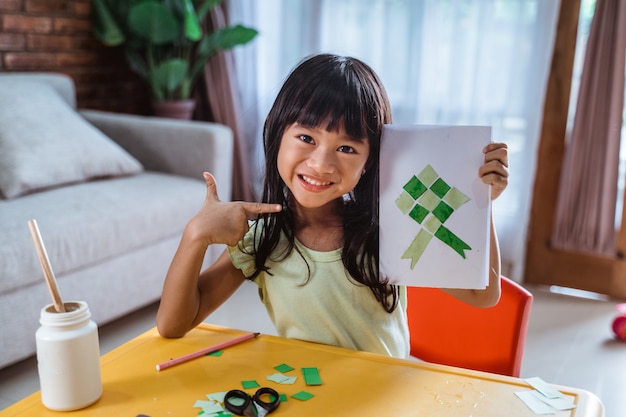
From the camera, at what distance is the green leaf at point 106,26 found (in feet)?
10.5

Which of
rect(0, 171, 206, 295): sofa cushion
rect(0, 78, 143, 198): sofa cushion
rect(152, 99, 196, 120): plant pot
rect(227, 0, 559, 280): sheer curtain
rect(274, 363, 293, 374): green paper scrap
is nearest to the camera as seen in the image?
rect(274, 363, 293, 374): green paper scrap

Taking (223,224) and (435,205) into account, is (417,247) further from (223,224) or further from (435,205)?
(223,224)

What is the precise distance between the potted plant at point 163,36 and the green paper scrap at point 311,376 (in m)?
2.58

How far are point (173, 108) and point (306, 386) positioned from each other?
2764 millimetres

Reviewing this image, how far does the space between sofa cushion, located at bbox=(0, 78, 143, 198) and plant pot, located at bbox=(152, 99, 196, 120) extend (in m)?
0.68

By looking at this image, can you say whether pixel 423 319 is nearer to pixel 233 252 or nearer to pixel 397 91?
pixel 233 252

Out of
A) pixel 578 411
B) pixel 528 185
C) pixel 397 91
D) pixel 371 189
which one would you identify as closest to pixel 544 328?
pixel 528 185

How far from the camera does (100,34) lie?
3.24 meters

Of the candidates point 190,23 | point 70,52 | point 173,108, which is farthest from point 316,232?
point 70,52

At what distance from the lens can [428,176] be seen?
914 millimetres

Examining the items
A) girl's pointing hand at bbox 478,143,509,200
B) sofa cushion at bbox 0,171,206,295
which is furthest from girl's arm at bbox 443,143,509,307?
sofa cushion at bbox 0,171,206,295

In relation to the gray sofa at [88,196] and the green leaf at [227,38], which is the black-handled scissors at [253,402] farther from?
the green leaf at [227,38]

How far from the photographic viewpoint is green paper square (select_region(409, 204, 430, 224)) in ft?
3.01

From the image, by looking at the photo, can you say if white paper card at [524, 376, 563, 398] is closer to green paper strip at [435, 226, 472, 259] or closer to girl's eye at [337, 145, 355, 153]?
green paper strip at [435, 226, 472, 259]
